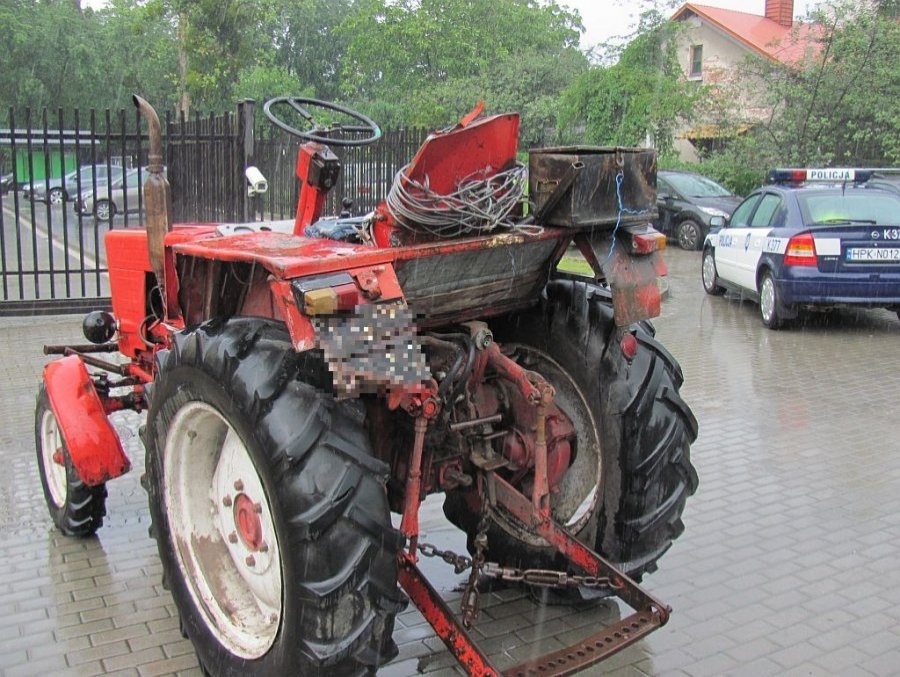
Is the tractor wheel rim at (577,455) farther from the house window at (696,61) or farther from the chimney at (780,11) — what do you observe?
the chimney at (780,11)

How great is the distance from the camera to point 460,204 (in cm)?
318

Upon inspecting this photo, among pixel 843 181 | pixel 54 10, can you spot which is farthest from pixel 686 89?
pixel 54 10

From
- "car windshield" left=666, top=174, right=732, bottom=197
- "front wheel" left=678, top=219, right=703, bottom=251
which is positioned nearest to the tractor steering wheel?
"front wheel" left=678, top=219, right=703, bottom=251

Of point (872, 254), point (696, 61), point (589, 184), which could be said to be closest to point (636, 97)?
point (872, 254)

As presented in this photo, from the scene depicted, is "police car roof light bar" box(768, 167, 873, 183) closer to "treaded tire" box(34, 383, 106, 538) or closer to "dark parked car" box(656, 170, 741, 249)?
"dark parked car" box(656, 170, 741, 249)

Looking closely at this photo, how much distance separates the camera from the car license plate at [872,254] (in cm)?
1045

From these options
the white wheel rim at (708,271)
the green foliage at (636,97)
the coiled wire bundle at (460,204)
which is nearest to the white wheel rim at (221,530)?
the coiled wire bundle at (460,204)

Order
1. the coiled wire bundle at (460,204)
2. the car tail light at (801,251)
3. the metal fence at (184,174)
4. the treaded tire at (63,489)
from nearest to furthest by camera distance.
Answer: the coiled wire bundle at (460,204), the treaded tire at (63,489), the car tail light at (801,251), the metal fence at (184,174)

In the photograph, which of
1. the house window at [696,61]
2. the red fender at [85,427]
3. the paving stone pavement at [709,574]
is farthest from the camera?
the house window at [696,61]

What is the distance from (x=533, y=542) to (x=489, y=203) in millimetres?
1627

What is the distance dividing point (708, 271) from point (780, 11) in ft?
110

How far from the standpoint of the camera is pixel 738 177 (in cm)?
2261

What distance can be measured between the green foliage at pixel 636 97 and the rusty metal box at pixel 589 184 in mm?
21151

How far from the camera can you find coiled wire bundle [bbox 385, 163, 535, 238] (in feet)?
10.2
